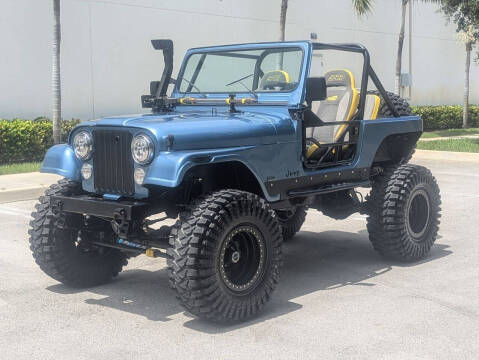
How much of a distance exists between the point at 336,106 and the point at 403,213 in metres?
1.18

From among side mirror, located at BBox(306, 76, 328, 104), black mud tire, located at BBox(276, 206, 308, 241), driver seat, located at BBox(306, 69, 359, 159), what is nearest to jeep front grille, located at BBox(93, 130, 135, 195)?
side mirror, located at BBox(306, 76, 328, 104)

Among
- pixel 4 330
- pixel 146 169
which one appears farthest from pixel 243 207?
pixel 4 330

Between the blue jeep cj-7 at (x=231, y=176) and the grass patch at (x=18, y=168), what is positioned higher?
the blue jeep cj-7 at (x=231, y=176)

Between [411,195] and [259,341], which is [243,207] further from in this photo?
[411,195]

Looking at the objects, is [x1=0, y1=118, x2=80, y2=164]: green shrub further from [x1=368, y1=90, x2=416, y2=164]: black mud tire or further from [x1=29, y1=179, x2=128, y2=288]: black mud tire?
[x1=368, y1=90, x2=416, y2=164]: black mud tire

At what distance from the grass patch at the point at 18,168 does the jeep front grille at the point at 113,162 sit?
25.6ft

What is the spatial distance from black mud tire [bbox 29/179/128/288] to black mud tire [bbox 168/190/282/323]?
1130 mm

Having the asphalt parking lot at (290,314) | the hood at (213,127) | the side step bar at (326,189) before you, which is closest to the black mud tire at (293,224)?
the asphalt parking lot at (290,314)

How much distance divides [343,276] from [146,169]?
7.22 feet

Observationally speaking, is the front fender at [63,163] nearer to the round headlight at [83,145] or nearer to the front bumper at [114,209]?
the round headlight at [83,145]

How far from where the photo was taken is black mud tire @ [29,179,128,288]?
18.5 feet

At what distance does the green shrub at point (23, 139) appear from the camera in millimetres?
13664

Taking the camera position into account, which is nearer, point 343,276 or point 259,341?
point 259,341

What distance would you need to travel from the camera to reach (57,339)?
4777 mm
